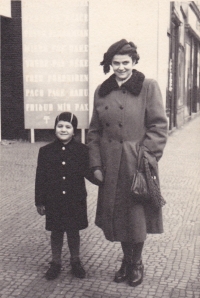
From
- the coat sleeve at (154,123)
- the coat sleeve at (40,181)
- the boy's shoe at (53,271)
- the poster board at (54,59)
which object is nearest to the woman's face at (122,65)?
the coat sleeve at (154,123)

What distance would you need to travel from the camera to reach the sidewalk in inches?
159

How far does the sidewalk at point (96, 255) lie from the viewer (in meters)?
4.04

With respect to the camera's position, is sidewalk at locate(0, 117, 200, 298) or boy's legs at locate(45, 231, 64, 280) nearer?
sidewalk at locate(0, 117, 200, 298)

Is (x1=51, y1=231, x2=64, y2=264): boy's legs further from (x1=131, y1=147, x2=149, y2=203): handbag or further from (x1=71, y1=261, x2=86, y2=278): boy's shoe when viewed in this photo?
(x1=131, y1=147, x2=149, y2=203): handbag

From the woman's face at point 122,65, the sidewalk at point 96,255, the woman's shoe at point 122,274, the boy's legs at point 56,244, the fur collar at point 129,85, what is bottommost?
the sidewalk at point 96,255

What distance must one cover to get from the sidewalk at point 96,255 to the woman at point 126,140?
0.28m

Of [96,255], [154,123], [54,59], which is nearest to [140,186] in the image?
[154,123]

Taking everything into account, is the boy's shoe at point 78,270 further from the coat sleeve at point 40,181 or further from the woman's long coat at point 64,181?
the coat sleeve at point 40,181

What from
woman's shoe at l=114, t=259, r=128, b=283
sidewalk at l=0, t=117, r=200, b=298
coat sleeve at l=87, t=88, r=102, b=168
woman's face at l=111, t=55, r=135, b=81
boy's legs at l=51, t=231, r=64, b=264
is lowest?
sidewalk at l=0, t=117, r=200, b=298

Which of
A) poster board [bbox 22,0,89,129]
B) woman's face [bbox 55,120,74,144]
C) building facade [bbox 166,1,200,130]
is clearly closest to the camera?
woman's face [bbox 55,120,74,144]

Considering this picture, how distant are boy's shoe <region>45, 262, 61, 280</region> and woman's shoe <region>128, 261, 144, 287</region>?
1.93ft

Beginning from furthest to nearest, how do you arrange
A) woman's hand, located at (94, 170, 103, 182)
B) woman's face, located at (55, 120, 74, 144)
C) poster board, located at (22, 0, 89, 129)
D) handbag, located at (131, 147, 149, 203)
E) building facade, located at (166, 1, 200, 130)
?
building facade, located at (166, 1, 200, 130), poster board, located at (22, 0, 89, 129), woman's face, located at (55, 120, 74, 144), woman's hand, located at (94, 170, 103, 182), handbag, located at (131, 147, 149, 203)

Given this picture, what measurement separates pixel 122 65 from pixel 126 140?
57 cm

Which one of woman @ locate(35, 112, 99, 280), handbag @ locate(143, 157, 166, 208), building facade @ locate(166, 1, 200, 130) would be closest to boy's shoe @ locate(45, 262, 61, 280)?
woman @ locate(35, 112, 99, 280)
